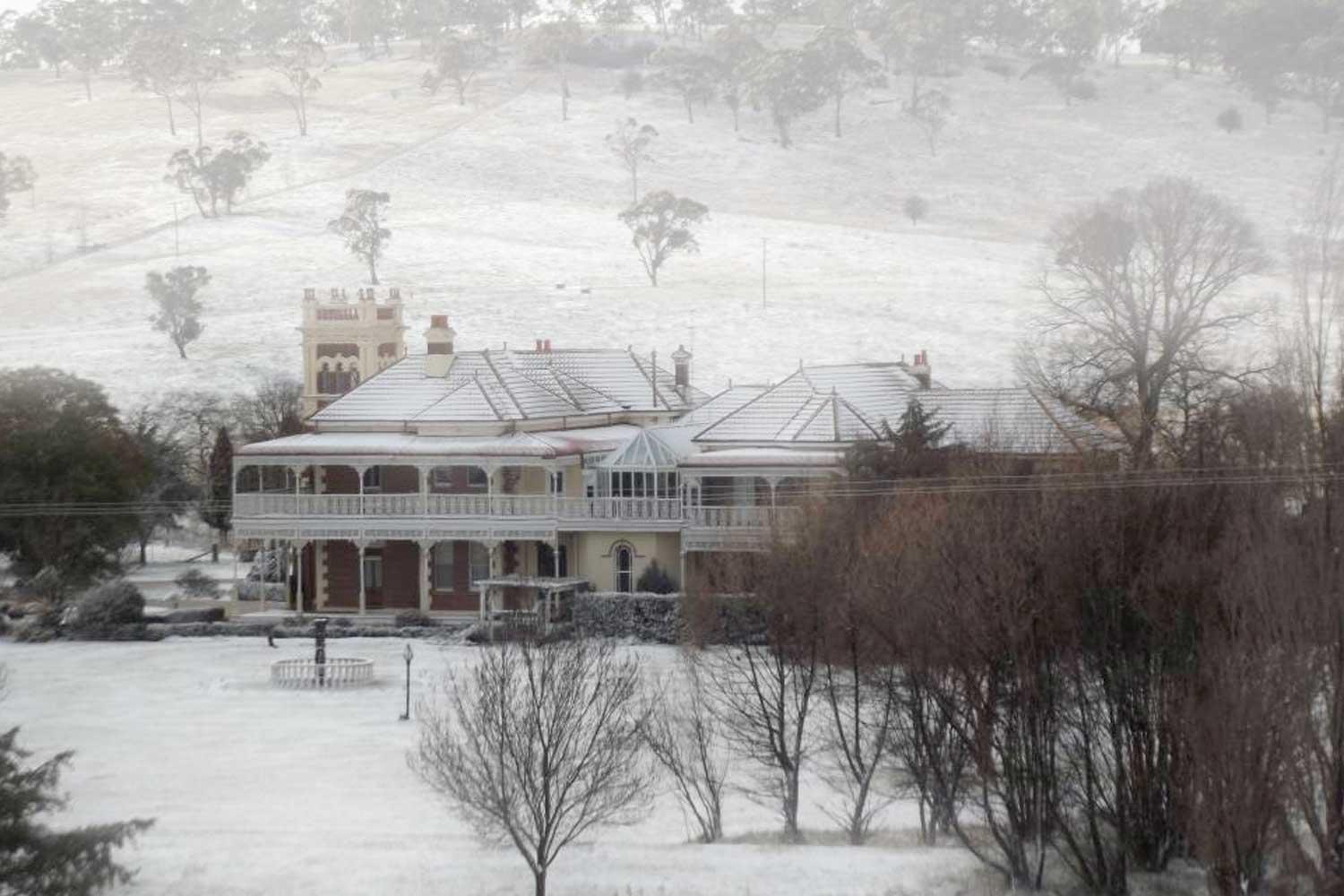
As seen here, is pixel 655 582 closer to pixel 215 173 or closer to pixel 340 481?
pixel 340 481

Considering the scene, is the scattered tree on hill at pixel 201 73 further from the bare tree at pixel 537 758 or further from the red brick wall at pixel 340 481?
the bare tree at pixel 537 758

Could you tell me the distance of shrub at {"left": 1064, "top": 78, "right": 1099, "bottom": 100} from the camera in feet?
566

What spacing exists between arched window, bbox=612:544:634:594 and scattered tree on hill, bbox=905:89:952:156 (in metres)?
109

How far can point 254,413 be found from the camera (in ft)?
262

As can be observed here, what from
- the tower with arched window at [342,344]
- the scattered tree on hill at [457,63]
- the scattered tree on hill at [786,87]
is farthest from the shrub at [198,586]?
the scattered tree on hill at [457,63]

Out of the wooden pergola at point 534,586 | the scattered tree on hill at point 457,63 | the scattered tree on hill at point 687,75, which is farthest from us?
the scattered tree on hill at point 457,63

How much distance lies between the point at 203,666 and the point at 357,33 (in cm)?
15927

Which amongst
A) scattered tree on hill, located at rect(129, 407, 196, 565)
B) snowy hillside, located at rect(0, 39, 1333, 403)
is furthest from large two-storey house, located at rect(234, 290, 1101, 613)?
snowy hillside, located at rect(0, 39, 1333, 403)

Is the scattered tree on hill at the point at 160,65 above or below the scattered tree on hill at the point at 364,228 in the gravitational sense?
Answer: above

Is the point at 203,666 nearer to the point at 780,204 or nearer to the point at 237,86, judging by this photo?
the point at 780,204

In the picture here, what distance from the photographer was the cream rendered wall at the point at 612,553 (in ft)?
170

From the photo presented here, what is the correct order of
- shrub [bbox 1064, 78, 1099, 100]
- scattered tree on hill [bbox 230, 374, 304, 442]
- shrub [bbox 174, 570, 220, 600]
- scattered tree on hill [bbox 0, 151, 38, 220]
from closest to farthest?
shrub [bbox 174, 570, 220, 600], scattered tree on hill [bbox 230, 374, 304, 442], scattered tree on hill [bbox 0, 151, 38, 220], shrub [bbox 1064, 78, 1099, 100]

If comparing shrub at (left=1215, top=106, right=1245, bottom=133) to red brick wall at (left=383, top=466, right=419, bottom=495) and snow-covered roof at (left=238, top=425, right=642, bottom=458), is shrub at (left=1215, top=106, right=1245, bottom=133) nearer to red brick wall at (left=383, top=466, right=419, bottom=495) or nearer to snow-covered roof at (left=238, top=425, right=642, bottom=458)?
snow-covered roof at (left=238, top=425, right=642, bottom=458)

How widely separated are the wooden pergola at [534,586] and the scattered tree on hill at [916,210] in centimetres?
8661
